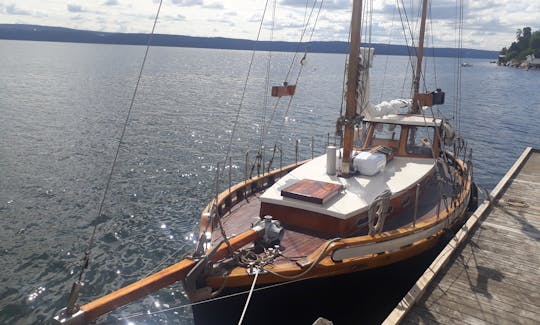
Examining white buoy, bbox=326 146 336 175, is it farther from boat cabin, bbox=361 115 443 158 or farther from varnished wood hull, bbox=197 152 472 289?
boat cabin, bbox=361 115 443 158

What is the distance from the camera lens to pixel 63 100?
140 ft

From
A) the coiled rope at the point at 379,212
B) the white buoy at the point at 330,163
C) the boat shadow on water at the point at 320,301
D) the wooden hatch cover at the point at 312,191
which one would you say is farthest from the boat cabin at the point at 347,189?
the boat shadow on water at the point at 320,301

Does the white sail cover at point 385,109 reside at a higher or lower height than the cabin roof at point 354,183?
higher

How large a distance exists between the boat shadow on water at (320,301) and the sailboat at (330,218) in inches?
11.7

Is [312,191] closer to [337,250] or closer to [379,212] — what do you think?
[379,212]

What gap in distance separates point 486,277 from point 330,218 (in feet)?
12.5

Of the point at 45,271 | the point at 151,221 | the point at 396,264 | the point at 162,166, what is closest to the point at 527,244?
the point at 396,264

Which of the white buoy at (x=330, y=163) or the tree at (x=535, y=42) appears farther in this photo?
the tree at (x=535, y=42)

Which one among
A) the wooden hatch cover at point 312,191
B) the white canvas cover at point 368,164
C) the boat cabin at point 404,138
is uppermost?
the boat cabin at point 404,138

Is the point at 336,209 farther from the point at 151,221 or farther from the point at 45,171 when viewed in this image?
the point at 45,171

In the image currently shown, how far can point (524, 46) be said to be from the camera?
6265 inches

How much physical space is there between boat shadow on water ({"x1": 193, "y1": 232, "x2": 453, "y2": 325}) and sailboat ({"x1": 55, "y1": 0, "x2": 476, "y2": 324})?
30 centimetres

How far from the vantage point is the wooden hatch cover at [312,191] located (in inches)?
399

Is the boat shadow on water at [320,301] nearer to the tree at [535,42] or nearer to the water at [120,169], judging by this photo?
the water at [120,169]
